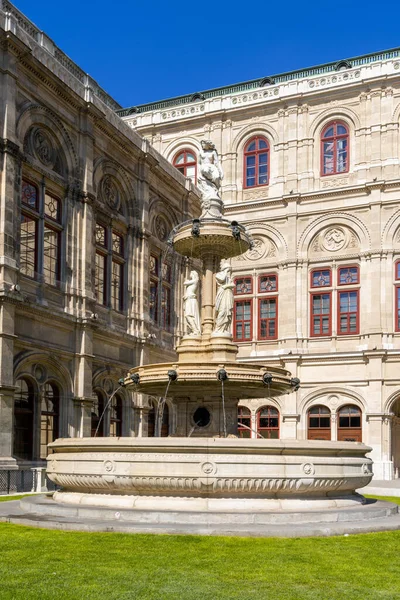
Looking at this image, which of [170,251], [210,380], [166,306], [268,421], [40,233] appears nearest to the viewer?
[210,380]

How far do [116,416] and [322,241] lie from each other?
16.1 metres

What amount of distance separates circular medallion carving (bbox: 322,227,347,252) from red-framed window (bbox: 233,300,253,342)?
5177mm

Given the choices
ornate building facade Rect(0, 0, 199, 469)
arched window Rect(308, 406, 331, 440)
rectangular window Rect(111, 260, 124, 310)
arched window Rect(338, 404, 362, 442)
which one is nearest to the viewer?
ornate building facade Rect(0, 0, 199, 469)

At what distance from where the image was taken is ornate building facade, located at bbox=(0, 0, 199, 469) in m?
25.3

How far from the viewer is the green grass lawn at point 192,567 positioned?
→ 25.3 feet

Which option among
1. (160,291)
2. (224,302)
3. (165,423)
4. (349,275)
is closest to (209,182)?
(224,302)

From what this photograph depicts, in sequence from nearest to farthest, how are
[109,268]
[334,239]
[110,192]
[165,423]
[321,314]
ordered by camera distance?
1. [109,268]
2. [110,192]
3. [165,423]
4. [321,314]
5. [334,239]

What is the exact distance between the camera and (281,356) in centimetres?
4088

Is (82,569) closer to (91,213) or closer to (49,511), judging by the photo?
(49,511)

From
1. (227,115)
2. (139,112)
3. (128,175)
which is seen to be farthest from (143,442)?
(139,112)

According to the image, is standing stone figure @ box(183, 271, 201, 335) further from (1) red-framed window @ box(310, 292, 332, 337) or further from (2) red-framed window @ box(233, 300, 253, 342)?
(2) red-framed window @ box(233, 300, 253, 342)

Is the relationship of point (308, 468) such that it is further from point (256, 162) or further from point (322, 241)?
point (256, 162)

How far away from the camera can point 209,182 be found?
19.9 m

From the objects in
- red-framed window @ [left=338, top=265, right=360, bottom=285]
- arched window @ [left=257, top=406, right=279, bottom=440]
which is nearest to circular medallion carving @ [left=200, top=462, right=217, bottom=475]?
red-framed window @ [left=338, top=265, right=360, bottom=285]
